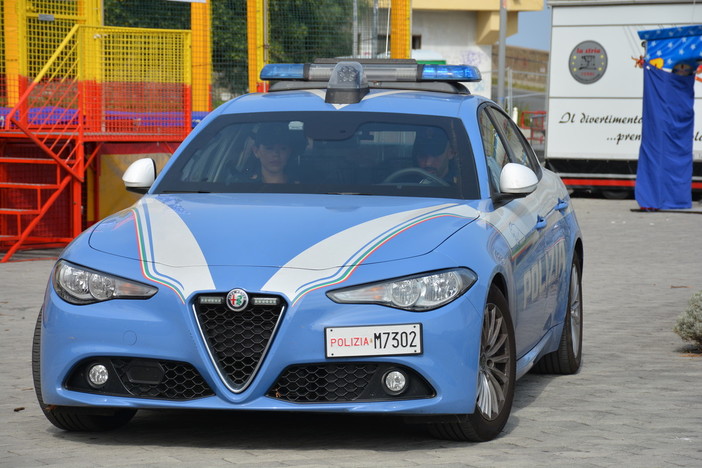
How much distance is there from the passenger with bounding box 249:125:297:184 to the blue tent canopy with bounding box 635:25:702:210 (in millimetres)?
17427

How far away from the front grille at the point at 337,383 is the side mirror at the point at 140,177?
1686 mm

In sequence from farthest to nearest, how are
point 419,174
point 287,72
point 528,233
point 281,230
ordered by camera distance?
point 287,72 < point 528,233 < point 419,174 < point 281,230

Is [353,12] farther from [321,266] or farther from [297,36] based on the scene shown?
[321,266]

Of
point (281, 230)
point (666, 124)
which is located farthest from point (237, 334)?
point (666, 124)

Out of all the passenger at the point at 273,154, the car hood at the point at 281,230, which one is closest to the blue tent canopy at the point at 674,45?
the passenger at the point at 273,154

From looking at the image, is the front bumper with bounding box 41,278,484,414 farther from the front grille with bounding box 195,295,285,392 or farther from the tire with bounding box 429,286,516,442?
the tire with bounding box 429,286,516,442

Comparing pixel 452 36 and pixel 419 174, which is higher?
pixel 452 36

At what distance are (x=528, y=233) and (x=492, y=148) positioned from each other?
516 mm

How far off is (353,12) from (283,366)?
12733 mm

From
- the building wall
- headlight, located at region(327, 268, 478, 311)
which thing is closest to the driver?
headlight, located at region(327, 268, 478, 311)

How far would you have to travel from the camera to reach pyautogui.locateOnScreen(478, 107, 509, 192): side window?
20.9 ft

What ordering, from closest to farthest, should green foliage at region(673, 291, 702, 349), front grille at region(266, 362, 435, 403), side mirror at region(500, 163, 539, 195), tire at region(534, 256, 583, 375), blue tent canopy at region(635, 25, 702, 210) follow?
1. front grille at region(266, 362, 435, 403)
2. side mirror at region(500, 163, 539, 195)
3. tire at region(534, 256, 583, 375)
4. green foliage at region(673, 291, 702, 349)
5. blue tent canopy at region(635, 25, 702, 210)

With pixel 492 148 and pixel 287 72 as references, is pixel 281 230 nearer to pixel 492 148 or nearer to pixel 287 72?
pixel 492 148

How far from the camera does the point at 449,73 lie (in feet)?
23.5
